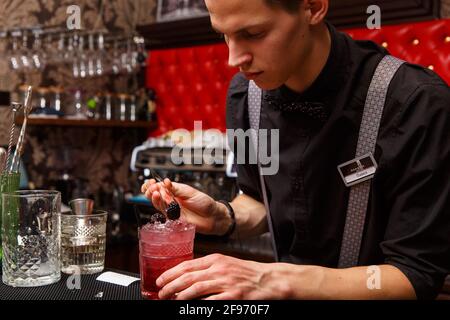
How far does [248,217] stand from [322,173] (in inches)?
12.7

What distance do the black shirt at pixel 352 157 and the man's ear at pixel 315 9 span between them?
118 mm

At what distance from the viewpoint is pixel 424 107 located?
1.29 meters

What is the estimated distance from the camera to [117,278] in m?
1.30

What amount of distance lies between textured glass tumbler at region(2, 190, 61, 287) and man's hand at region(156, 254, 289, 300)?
0.33 m

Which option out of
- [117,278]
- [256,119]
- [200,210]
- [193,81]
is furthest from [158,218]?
[193,81]

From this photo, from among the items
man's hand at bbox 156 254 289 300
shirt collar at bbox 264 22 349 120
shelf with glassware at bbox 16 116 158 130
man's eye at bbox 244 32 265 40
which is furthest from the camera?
shelf with glassware at bbox 16 116 158 130

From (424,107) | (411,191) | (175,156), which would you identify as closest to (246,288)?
(411,191)

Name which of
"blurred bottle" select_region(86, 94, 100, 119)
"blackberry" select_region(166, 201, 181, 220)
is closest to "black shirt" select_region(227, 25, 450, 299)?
"blackberry" select_region(166, 201, 181, 220)

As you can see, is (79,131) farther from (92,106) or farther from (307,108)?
(307,108)

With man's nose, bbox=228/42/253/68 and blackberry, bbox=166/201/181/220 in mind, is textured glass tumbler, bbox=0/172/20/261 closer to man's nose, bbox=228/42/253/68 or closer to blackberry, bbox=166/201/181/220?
blackberry, bbox=166/201/181/220

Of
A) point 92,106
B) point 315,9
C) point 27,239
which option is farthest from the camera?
point 92,106

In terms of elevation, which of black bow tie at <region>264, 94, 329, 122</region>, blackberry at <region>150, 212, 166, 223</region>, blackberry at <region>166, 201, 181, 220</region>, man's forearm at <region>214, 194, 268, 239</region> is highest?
black bow tie at <region>264, 94, 329, 122</region>

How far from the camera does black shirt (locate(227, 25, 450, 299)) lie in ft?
4.06

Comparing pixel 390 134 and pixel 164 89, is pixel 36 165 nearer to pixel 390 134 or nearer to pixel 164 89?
pixel 164 89
